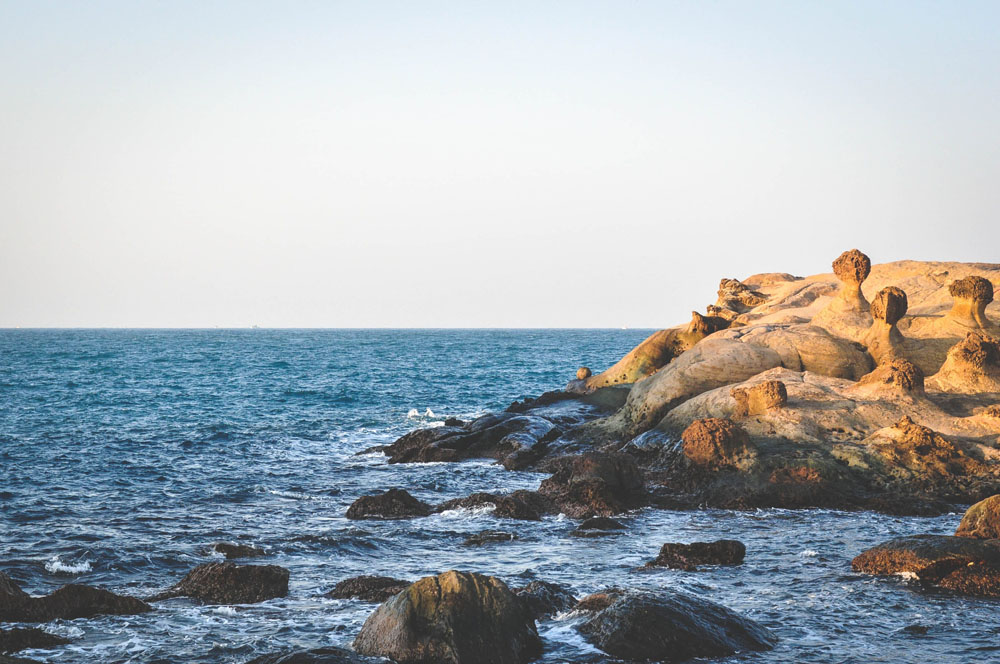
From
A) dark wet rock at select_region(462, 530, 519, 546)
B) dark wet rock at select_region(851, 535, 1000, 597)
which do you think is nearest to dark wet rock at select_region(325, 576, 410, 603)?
dark wet rock at select_region(462, 530, 519, 546)

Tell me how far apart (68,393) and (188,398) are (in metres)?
8.03

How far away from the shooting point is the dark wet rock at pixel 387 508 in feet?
63.8

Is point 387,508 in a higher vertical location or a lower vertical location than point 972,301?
lower

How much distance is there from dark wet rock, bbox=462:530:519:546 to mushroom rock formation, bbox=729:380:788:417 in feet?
28.7

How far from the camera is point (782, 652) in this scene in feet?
35.4

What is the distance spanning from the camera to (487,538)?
671 inches

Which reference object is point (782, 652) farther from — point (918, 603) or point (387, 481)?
point (387, 481)

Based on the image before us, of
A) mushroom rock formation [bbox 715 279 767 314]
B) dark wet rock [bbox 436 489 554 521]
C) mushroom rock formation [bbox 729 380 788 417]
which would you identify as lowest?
dark wet rock [bbox 436 489 554 521]

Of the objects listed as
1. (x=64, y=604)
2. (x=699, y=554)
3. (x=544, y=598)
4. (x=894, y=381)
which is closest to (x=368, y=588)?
(x=544, y=598)

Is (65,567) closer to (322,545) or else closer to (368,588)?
(322,545)

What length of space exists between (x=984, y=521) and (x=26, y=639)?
603 inches

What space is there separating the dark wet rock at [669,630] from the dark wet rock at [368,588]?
10.9 ft

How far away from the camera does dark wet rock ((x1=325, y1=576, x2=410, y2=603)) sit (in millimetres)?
13117

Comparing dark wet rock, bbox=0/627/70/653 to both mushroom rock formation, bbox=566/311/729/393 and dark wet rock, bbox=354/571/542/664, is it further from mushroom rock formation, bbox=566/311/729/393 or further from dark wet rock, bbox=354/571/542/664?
mushroom rock formation, bbox=566/311/729/393
